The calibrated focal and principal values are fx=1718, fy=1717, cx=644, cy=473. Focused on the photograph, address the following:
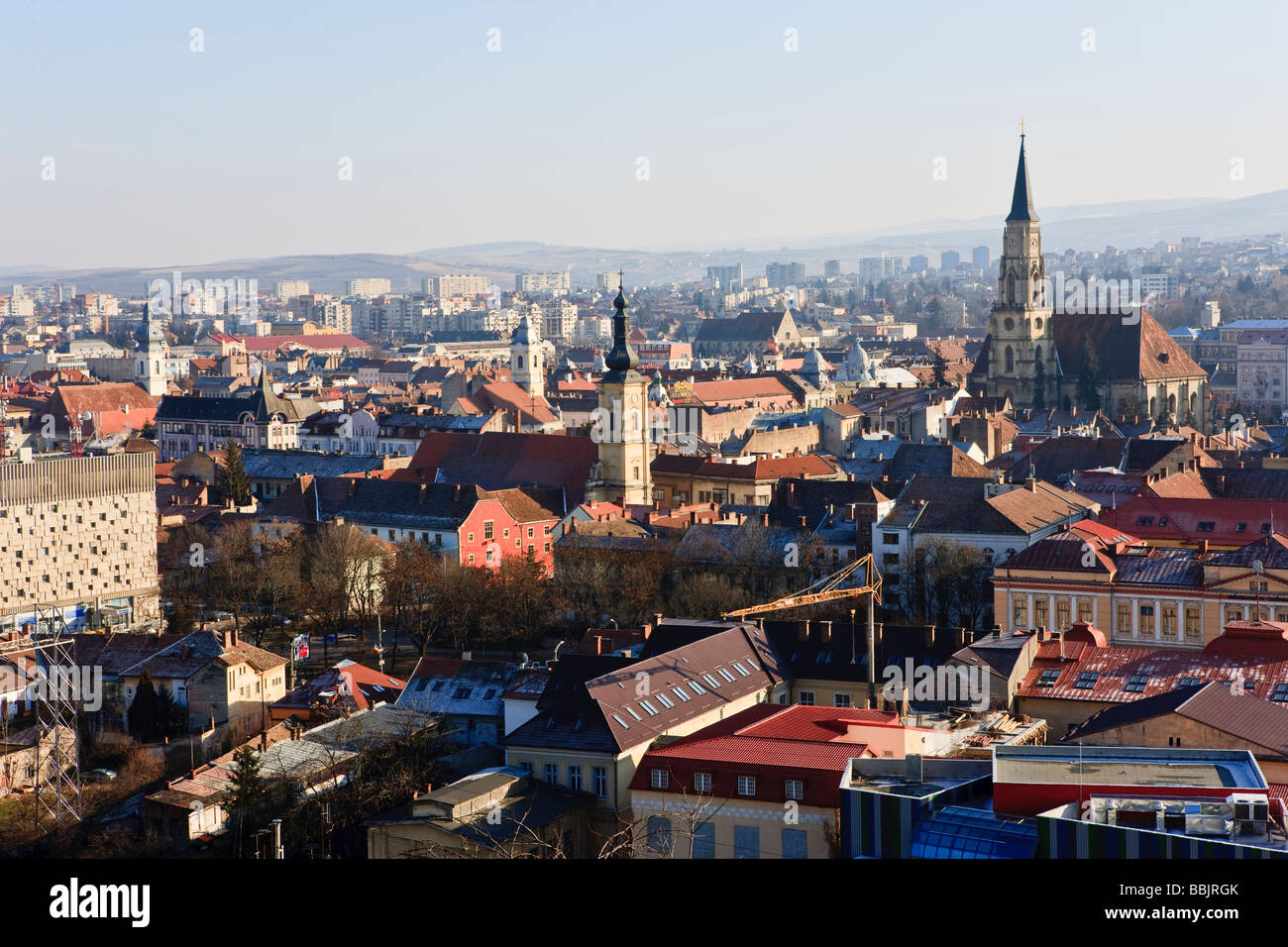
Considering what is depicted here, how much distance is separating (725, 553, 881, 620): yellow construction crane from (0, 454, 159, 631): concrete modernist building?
14604mm

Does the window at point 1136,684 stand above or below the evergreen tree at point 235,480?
below

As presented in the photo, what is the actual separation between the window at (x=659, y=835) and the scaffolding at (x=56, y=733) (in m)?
7.83

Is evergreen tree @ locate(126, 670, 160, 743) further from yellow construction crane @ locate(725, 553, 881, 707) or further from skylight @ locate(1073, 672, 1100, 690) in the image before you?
skylight @ locate(1073, 672, 1100, 690)

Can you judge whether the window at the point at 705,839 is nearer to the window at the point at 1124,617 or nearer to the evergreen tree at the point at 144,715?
the evergreen tree at the point at 144,715

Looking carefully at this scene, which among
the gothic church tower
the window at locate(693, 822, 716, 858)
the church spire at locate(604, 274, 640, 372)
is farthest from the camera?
the gothic church tower

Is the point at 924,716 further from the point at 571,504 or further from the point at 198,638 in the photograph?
the point at 571,504

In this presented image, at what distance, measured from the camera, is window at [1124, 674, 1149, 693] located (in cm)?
2269

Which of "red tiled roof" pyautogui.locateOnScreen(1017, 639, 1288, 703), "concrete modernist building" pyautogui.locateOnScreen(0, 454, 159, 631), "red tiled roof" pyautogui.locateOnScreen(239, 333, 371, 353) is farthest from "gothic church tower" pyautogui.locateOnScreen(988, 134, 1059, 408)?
"red tiled roof" pyautogui.locateOnScreen(239, 333, 371, 353)

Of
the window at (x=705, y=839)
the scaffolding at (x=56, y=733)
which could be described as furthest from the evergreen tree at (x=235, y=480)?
the window at (x=705, y=839)

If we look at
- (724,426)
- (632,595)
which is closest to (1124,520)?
(632,595)

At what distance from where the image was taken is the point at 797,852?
18.0 metres

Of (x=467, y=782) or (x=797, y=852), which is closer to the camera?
(x=797, y=852)

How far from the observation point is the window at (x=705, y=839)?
18.4m

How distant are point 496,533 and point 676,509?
4.60 m
